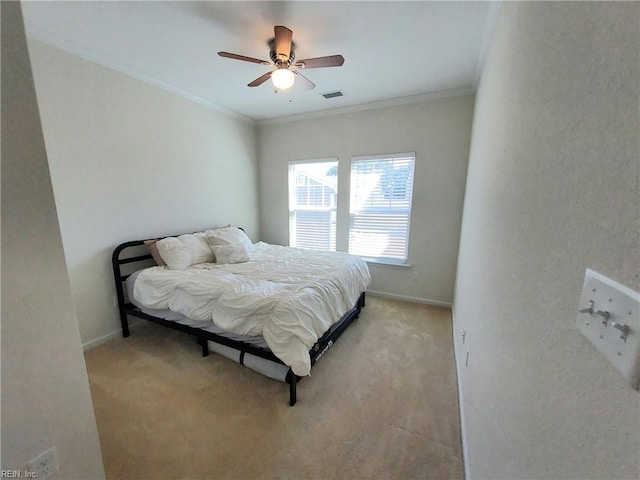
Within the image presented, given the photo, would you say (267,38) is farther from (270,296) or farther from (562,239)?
(562,239)

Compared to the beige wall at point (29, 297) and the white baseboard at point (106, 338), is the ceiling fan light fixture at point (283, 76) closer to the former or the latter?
the beige wall at point (29, 297)

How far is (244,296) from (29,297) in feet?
3.73

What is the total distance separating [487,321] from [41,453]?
75.9 inches

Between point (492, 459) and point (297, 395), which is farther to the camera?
point (297, 395)

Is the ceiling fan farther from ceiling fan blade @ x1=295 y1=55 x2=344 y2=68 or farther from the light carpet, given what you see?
the light carpet

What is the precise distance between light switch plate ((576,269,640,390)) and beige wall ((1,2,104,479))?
1.53 meters

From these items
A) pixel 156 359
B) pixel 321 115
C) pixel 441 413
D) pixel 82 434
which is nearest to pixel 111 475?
pixel 82 434

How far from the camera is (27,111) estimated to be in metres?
0.83

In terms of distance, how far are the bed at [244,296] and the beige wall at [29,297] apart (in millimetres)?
982

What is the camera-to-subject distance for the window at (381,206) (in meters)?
3.45

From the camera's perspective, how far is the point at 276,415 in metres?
1.65

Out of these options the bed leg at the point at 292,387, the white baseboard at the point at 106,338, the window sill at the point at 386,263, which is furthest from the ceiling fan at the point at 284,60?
the white baseboard at the point at 106,338

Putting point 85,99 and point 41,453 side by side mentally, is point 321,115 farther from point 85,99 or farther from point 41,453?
point 41,453

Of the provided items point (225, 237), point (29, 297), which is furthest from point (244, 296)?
point (225, 237)
